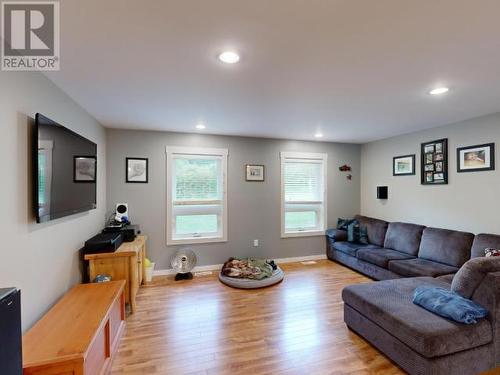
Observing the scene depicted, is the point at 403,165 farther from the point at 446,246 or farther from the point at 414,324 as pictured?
the point at 414,324

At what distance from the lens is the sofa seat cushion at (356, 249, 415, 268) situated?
3796 mm

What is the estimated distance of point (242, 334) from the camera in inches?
101

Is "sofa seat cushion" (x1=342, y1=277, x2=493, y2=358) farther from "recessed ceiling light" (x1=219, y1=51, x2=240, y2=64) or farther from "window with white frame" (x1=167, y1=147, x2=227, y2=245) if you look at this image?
"window with white frame" (x1=167, y1=147, x2=227, y2=245)

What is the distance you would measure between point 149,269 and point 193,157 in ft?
6.49

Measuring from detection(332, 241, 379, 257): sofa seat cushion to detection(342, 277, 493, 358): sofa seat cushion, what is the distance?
1904 millimetres

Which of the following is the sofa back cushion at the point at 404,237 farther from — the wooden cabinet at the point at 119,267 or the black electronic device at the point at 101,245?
the black electronic device at the point at 101,245

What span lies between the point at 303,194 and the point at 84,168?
384 cm

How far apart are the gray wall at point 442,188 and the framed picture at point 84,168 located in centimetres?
493

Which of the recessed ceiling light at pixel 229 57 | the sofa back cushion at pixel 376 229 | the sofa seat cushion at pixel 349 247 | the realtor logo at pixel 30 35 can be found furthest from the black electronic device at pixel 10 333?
the sofa back cushion at pixel 376 229

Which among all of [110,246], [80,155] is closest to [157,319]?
[110,246]

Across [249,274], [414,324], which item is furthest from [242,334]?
[414,324]

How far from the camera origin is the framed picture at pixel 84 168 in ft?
8.59

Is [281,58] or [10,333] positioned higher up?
[281,58]

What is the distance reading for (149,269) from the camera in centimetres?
397
